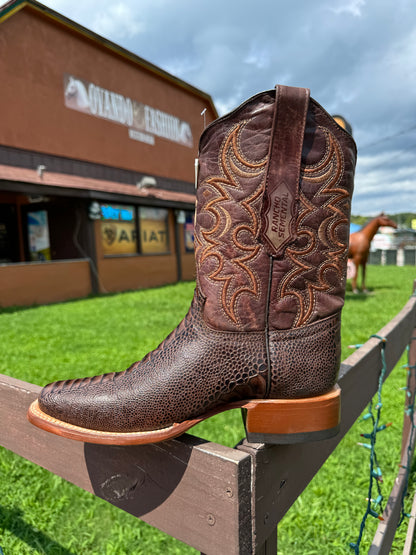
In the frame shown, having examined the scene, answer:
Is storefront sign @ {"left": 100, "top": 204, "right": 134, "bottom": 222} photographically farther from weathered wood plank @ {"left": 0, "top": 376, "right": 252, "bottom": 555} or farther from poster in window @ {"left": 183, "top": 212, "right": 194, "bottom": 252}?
weathered wood plank @ {"left": 0, "top": 376, "right": 252, "bottom": 555}

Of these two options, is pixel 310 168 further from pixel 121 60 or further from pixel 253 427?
pixel 121 60

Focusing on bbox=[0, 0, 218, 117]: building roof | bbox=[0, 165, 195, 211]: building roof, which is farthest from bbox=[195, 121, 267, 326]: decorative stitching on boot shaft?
bbox=[0, 0, 218, 117]: building roof

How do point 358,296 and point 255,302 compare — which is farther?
point 358,296

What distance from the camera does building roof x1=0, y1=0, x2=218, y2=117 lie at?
336 inches

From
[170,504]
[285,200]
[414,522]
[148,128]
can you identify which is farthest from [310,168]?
[148,128]

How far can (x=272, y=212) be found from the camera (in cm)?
70

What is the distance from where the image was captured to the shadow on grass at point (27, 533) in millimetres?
1880

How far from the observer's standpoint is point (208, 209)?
74 cm

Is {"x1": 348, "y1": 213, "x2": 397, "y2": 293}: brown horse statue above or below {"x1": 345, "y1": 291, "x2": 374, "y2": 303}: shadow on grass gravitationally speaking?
above

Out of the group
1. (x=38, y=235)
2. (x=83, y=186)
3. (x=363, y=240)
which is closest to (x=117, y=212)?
(x=83, y=186)

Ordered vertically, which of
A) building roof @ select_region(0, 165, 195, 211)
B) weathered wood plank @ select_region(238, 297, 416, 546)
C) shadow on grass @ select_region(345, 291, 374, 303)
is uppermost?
building roof @ select_region(0, 165, 195, 211)

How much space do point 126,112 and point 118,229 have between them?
340 cm

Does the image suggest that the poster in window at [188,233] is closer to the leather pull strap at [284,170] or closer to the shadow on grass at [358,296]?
the shadow on grass at [358,296]

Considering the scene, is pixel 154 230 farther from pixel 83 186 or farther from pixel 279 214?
pixel 279 214
